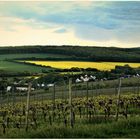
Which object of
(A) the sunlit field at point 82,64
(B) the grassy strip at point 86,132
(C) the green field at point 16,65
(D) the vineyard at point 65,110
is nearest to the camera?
(B) the grassy strip at point 86,132

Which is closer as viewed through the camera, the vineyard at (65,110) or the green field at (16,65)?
the green field at (16,65)

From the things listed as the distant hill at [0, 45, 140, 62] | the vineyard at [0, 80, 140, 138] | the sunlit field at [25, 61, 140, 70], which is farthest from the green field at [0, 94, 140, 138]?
the distant hill at [0, 45, 140, 62]

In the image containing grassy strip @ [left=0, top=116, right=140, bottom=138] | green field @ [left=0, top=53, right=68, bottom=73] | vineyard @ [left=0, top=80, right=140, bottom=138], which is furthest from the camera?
vineyard @ [left=0, top=80, right=140, bottom=138]

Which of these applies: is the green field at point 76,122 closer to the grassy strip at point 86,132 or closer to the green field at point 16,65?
the grassy strip at point 86,132

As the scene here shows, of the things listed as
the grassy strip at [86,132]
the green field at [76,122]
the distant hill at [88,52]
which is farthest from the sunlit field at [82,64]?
the grassy strip at [86,132]

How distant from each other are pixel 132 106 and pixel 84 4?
6.17 meters

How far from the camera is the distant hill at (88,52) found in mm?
15133

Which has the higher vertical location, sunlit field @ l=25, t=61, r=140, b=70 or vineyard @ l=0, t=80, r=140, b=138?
sunlit field @ l=25, t=61, r=140, b=70

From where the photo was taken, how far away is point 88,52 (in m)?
15.4

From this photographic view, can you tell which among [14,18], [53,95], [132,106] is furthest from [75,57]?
[132,106]

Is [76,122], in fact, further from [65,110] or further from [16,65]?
[16,65]

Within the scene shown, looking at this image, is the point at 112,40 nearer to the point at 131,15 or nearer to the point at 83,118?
the point at 131,15

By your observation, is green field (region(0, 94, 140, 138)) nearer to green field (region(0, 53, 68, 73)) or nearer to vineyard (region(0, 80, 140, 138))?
vineyard (region(0, 80, 140, 138))

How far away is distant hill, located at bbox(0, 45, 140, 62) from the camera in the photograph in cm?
1513
